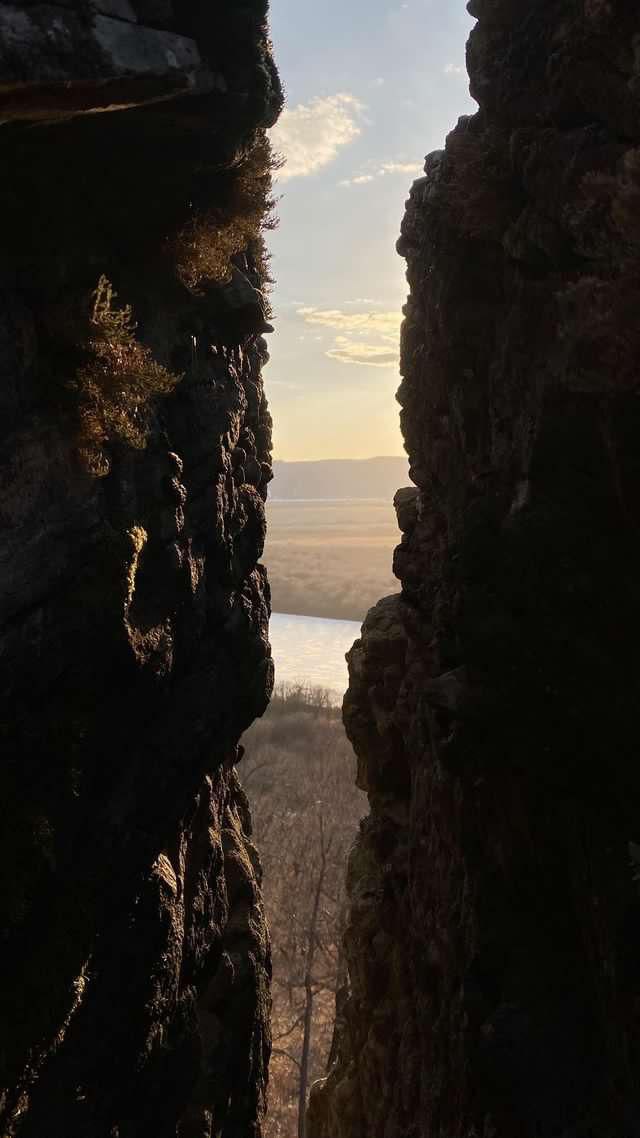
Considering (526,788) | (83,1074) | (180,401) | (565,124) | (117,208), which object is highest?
(565,124)

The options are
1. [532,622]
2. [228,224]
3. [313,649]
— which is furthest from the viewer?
[313,649]

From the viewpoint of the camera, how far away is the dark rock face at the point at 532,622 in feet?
28.4

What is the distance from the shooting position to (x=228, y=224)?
1067cm

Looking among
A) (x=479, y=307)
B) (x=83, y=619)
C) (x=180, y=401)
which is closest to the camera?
(x=83, y=619)

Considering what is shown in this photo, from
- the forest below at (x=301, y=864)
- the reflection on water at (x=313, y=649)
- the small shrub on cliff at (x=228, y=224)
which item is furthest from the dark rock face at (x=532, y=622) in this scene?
the reflection on water at (x=313, y=649)

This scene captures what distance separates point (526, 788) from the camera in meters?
9.81

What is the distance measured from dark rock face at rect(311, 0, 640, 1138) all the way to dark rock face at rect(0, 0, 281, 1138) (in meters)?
3.21

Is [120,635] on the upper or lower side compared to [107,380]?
lower

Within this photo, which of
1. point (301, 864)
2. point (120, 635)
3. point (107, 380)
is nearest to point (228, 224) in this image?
point (107, 380)

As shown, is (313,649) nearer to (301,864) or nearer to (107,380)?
(301,864)

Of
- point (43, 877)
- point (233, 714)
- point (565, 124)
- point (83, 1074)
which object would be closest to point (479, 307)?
point (565, 124)

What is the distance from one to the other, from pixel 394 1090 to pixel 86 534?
965 centimetres

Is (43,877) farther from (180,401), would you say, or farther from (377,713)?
(377,713)

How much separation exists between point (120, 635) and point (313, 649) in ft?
267
